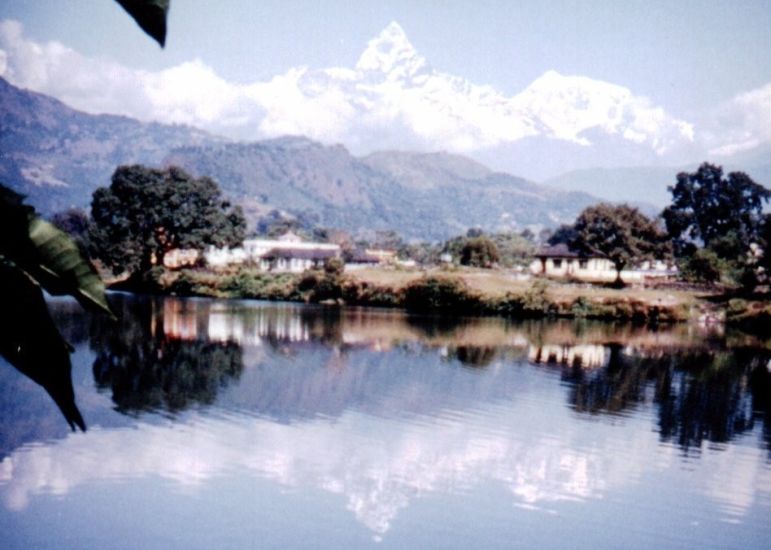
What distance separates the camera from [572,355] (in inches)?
1272

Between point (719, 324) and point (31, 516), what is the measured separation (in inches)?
1885

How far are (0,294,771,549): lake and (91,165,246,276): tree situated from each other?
129ft

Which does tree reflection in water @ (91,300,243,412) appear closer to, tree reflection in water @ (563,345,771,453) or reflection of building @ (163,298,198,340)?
reflection of building @ (163,298,198,340)

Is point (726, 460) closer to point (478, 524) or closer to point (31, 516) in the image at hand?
point (478, 524)

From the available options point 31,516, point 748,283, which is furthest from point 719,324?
point 31,516

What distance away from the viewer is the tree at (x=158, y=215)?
225ft

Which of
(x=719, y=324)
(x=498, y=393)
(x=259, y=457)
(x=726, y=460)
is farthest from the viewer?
(x=719, y=324)

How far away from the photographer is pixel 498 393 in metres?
23.2

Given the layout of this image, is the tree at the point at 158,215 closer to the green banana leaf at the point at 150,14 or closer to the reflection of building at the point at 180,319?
the reflection of building at the point at 180,319

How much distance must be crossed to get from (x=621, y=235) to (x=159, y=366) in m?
47.1

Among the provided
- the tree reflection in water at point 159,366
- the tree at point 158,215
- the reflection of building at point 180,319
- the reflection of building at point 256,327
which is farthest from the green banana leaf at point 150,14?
the tree at point 158,215

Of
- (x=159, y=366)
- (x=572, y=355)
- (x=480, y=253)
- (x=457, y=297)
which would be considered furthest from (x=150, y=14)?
(x=480, y=253)

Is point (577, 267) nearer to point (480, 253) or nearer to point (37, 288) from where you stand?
point (480, 253)

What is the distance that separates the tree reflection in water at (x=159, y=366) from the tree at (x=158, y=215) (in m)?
33.6
